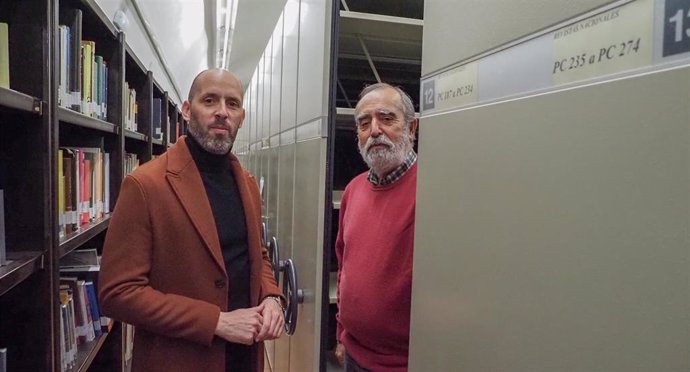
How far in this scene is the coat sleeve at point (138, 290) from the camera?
1.21 meters

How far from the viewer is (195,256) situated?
52.4 inches

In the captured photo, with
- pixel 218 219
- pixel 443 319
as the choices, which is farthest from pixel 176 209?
pixel 443 319

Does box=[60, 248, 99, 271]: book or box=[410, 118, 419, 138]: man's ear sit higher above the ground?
box=[410, 118, 419, 138]: man's ear

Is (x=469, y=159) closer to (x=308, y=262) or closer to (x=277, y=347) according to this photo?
(x=308, y=262)

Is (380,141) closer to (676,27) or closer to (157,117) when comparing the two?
(676,27)

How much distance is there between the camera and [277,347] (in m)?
2.61

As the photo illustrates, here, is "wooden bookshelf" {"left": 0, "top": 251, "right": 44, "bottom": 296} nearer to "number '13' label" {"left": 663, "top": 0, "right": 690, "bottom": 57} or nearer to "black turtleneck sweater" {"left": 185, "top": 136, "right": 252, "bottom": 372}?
"black turtleneck sweater" {"left": 185, "top": 136, "right": 252, "bottom": 372}

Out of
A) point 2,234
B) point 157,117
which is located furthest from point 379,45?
point 157,117

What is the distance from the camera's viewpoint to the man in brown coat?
1.24 meters

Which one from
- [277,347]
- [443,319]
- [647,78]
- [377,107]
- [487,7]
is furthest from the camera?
[277,347]

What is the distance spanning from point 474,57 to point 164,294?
1078 millimetres

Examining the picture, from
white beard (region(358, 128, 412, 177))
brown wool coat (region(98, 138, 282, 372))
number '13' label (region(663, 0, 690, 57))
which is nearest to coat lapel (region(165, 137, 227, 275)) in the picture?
brown wool coat (region(98, 138, 282, 372))

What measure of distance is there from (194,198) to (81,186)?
63 cm

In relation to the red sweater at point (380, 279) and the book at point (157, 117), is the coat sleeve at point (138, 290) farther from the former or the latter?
the book at point (157, 117)
